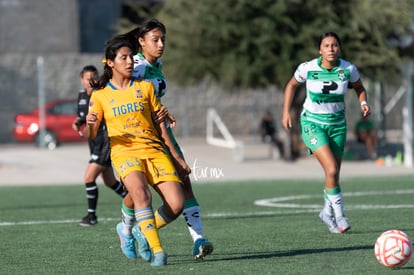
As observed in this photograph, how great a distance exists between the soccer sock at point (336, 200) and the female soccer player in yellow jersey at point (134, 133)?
2.97 meters

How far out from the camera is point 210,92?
36.5 meters

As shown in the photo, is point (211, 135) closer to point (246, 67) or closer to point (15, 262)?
point (246, 67)

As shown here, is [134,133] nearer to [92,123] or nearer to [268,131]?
[92,123]

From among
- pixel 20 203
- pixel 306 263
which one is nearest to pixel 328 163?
pixel 306 263

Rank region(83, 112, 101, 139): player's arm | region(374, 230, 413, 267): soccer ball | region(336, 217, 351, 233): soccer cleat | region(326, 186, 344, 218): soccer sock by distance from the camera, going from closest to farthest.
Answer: region(374, 230, 413, 267): soccer ball < region(83, 112, 101, 139): player's arm < region(336, 217, 351, 233): soccer cleat < region(326, 186, 344, 218): soccer sock

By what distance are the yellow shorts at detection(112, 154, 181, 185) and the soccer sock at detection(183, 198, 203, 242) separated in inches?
21.1

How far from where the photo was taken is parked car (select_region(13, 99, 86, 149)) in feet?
105

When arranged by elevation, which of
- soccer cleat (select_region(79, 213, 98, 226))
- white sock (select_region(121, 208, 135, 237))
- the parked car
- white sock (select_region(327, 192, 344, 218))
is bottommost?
the parked car

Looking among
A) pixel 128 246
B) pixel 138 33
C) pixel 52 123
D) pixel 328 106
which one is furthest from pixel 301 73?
pixel 52 123

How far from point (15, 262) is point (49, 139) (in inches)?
885

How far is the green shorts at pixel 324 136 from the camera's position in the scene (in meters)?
11.8

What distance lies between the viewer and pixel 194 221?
9352mm

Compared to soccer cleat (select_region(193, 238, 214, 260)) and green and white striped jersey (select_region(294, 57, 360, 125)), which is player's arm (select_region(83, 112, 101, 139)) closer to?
soccer cleat (select_region(193, 238, 214, 260))

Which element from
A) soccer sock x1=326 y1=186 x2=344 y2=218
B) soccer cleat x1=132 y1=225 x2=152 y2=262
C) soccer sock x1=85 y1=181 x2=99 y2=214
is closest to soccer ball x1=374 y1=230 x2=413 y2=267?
soccer cleat x1=132 y1=225 x2=152 y2=262
